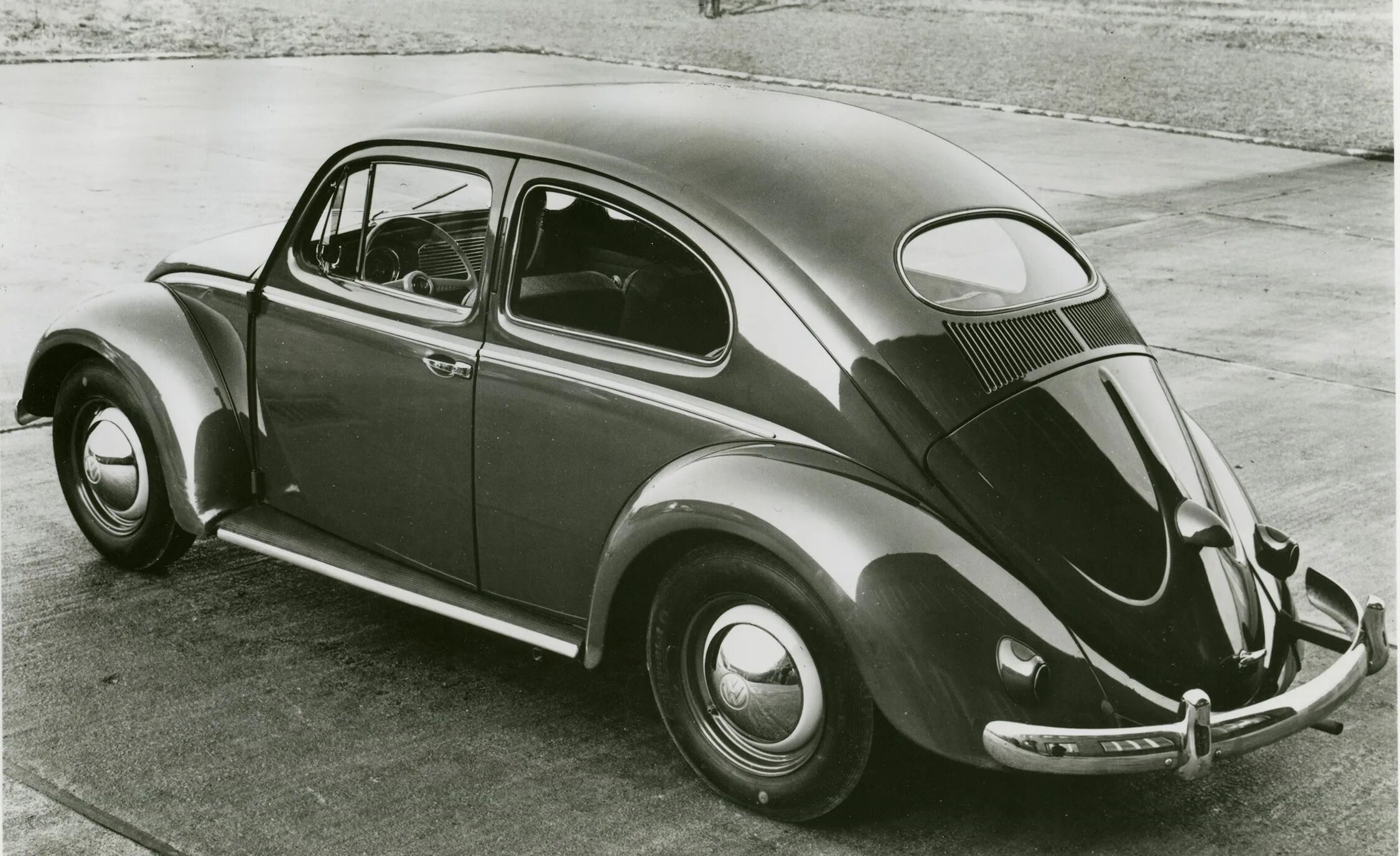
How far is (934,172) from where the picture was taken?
4.05 meters

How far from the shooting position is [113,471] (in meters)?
4.86

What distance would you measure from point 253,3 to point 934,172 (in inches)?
898

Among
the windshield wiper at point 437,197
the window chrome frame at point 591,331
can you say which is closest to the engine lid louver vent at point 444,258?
the windshield wiper at point 437,197

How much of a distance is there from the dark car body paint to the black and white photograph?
10mm

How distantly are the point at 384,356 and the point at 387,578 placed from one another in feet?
2.02

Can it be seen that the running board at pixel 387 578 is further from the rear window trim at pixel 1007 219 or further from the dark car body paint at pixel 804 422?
the rear window trim at pixel 1007 219

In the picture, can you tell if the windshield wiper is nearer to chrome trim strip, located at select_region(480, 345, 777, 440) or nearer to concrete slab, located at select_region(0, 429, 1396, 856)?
chrome trim strip, located at select_region(480, 345, 777, 440)

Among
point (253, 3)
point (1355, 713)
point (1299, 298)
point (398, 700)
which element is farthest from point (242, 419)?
point (253, 3)

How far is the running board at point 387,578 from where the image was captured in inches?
155

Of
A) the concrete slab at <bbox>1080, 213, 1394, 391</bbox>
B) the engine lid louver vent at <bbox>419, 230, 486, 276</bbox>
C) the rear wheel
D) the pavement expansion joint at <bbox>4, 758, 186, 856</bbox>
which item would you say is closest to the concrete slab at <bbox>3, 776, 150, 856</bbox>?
the pavement expansion joint at <bbox>4, 758, 186, 856</bbox>

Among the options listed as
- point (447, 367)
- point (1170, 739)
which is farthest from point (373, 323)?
point (1170, 739)

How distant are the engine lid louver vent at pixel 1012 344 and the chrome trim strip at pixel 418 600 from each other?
1.24 m

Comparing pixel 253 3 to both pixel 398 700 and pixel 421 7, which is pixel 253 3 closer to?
pixel 421 7

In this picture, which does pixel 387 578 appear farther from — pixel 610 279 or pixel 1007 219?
pixel 1007 219
